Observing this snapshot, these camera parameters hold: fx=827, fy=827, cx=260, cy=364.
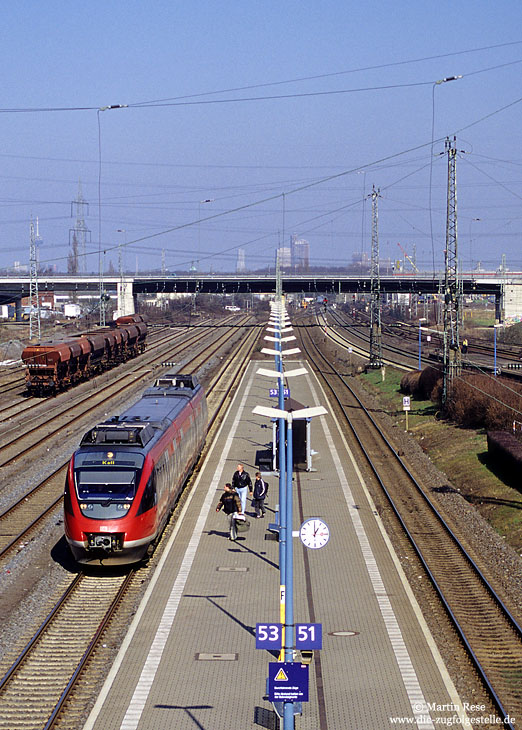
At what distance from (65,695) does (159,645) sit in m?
2.13

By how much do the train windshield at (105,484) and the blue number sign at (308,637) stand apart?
6.70m

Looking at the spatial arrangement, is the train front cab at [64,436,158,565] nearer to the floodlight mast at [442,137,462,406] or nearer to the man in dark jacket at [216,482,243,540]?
the man in dark jacket at [216,482,243,540]

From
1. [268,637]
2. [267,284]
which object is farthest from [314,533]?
[267,284]

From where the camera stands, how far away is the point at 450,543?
68.1 ft

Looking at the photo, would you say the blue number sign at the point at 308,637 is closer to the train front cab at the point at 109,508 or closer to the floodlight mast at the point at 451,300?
the train front cab at the point at 109,508

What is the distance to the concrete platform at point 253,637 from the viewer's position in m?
Answer: 11.9

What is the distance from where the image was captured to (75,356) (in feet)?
168

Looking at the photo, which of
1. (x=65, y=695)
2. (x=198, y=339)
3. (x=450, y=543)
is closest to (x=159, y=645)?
(x=65, y=695)

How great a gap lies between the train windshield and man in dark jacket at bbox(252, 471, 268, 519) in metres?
4.71

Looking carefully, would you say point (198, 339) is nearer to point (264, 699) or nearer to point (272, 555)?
point (272, 555)

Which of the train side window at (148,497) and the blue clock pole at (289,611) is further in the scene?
the train side window at (148,497)

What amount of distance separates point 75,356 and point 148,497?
34759mm

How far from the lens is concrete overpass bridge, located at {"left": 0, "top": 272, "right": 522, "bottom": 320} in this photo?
98562 millimetres

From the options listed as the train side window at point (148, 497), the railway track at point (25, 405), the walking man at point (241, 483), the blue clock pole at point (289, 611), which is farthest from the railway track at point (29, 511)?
the railway track at point (25, 405)
